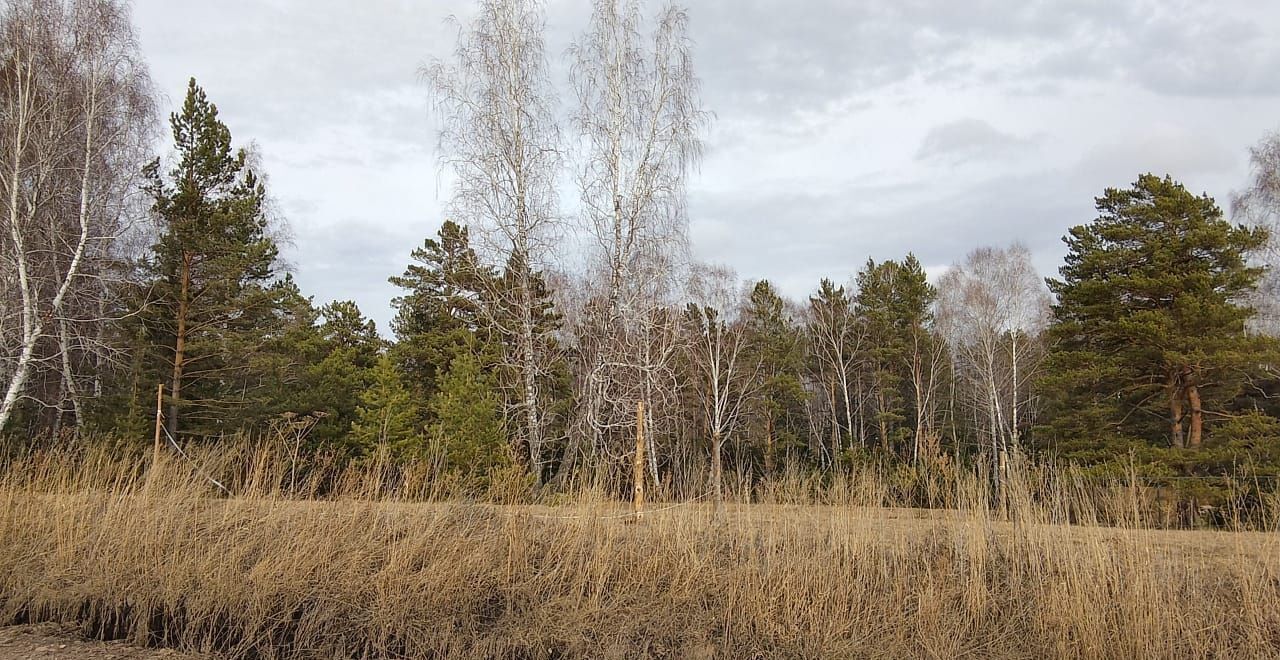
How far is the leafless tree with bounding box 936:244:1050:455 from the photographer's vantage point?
24672 mm

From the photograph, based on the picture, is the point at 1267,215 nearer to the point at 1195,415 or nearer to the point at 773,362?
the point at 1195,415

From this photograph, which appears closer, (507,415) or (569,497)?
(569,497)

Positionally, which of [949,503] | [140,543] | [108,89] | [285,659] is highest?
[108,89]

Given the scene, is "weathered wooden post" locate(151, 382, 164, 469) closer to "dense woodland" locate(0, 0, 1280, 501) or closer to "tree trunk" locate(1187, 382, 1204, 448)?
"dense woodland" locate(0, 0, 1280, 501)

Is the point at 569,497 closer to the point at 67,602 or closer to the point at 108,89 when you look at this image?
the point at 67,602

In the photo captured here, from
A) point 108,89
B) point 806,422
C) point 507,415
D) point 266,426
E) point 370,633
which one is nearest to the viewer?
point 370,633

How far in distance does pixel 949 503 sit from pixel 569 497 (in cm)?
300

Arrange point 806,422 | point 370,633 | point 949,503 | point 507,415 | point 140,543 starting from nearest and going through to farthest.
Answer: point 370,633
point 949,503
point 140,543
point 507,415
point 806,422

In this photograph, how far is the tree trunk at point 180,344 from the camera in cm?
1530

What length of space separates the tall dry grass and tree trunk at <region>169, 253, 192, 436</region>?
30.7ft

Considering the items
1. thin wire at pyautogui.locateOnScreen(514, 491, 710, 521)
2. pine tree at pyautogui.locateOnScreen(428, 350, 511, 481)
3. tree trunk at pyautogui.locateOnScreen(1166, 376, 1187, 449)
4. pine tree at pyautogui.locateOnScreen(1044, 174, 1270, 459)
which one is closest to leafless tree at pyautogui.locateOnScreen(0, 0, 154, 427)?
pine tree at pyautogui.locateOnScreen(428, 350, 511, 481)

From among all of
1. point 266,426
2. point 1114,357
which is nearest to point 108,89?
point 266,426

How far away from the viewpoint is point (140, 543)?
6.15 metres

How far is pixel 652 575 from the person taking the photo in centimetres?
552
